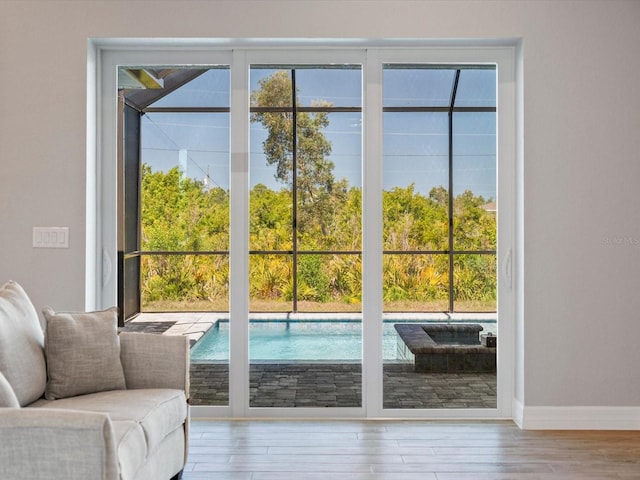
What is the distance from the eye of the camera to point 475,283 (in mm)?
3830

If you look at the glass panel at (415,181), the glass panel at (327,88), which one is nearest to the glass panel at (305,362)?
the glass panel at (415,181)

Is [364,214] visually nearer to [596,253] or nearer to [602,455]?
[596,253]

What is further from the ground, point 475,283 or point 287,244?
point 287,244

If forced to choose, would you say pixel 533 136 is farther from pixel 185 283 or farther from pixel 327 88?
pixel 185 283

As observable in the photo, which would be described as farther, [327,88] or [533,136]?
[327,88]

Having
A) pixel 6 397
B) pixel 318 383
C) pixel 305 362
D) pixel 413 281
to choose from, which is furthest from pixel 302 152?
pixel 6 397

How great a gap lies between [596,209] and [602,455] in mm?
1405

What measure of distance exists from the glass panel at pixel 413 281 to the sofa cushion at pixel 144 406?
1549mm

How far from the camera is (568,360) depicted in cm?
364

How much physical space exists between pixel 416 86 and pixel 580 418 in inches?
88.9

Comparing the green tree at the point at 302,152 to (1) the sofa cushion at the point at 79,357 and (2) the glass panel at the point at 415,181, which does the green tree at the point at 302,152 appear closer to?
(2) the glass panel at the point at 415,181

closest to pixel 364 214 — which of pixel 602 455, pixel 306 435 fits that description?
pixel 306 435

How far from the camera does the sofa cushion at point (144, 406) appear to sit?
7.65 ft

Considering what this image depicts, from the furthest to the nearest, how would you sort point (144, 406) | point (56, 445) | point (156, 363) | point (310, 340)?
1. point (310, 340)
2. point (156, 363)
3. point (144, 406)
4. point (56, 445)
